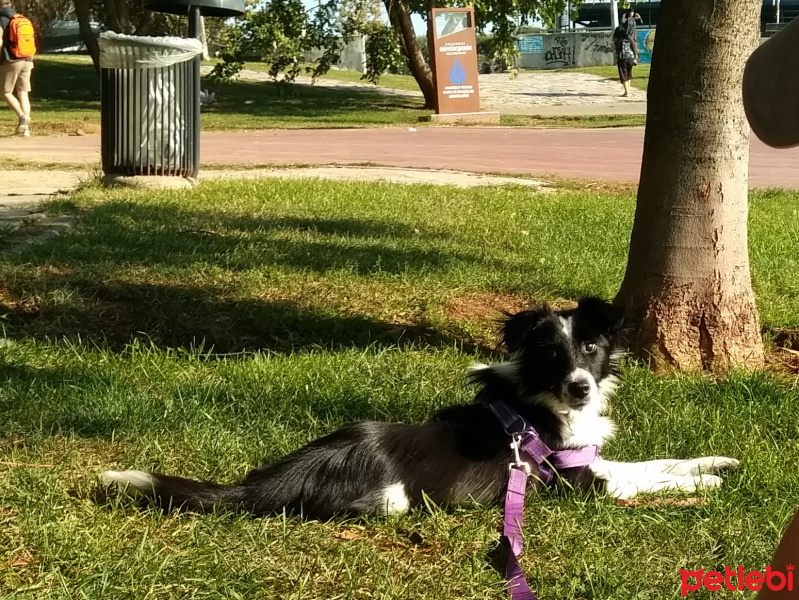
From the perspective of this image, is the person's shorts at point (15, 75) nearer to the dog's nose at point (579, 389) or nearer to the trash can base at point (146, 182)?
the trash can base at point (146, 182)

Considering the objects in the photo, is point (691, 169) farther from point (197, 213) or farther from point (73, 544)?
point (197, 213)

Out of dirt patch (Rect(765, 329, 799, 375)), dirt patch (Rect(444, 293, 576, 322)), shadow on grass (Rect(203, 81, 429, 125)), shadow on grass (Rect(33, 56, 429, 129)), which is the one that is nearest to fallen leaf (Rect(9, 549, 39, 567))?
dirt patch (Rect(444, 293, 576, 322))

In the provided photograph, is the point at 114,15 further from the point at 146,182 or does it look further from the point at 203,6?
the point at 146,182

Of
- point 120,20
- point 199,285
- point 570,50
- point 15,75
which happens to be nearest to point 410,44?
point 15,75

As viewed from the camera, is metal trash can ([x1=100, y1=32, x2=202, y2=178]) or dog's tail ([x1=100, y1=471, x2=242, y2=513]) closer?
dog's tail ([x1=100, y1=471, x2=242, y2=513])

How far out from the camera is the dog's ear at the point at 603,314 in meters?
3.78

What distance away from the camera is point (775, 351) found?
18.2 feet

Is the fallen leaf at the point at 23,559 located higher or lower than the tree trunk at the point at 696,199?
lower

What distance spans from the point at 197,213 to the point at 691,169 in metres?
4.78

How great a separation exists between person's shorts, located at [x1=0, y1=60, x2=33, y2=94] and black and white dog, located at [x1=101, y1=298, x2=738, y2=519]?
15.8 metres

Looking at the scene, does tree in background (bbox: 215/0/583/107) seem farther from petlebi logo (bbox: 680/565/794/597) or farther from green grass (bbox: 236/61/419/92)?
petlebi logo (bbox: 680/565/794/597)

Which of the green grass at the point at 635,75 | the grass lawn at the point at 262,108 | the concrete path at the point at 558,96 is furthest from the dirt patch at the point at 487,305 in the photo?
the green grass at the point at 635,75

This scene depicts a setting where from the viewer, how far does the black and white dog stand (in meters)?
3.25

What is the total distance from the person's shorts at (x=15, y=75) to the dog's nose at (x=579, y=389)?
1634 cm
